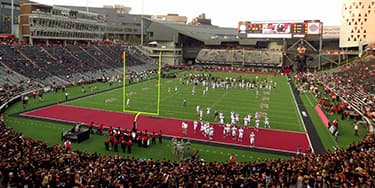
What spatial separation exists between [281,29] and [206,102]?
38461mm

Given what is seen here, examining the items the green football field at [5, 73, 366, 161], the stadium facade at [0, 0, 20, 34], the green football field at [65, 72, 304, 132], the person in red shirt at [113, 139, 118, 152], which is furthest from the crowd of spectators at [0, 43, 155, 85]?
the person in red shirt at [113, 139, 118, 152]

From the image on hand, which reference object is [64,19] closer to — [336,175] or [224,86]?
[224,86]

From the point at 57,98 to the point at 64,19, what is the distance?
84.2 feet

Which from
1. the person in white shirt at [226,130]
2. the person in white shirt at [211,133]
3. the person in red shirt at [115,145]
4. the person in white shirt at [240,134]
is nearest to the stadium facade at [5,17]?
the person in red shirt at [115,145]

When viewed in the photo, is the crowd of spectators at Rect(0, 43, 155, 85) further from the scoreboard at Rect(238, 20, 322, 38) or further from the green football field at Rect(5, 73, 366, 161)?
the scoreboard at Rect(238, 20, 322, 38)

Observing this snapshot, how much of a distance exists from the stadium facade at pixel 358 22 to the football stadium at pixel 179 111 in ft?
0.58

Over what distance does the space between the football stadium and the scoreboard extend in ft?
0.62

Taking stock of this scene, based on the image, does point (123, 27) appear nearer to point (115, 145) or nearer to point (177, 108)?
point (177, 108)

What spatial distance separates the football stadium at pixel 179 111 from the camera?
37.8 ft

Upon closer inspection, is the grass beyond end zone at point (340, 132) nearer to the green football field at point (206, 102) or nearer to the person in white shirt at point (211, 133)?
the green football field at point (206, 102)

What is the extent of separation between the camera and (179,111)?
1050 inches

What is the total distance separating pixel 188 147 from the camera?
16734 millimetres

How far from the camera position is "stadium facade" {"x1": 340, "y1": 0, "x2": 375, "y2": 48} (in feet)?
191

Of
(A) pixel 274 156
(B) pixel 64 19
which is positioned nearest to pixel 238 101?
(A) pixel 274 156
